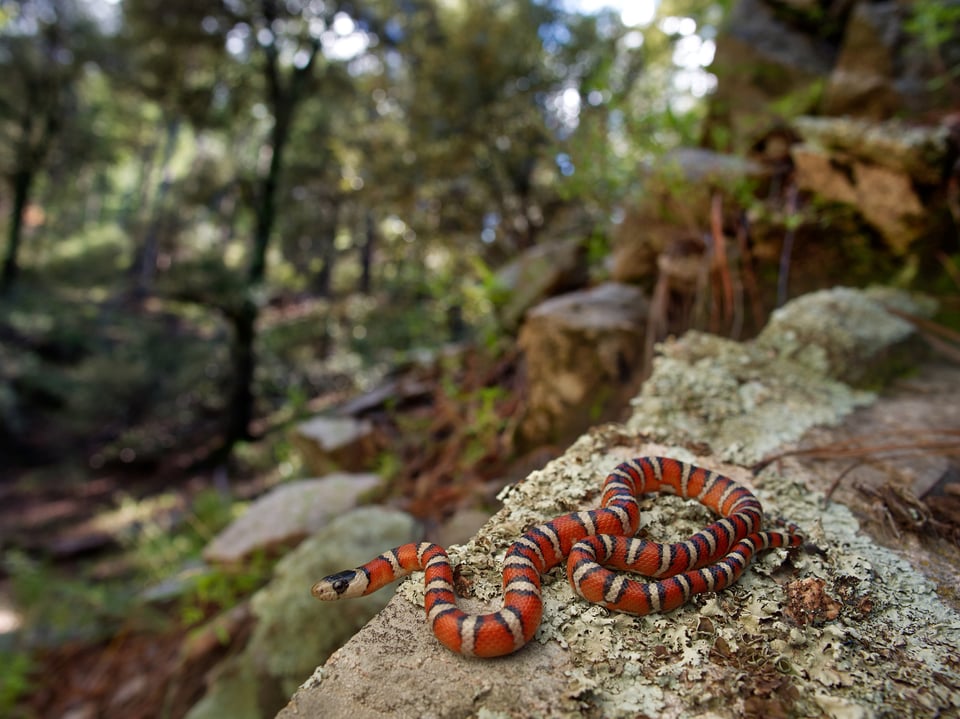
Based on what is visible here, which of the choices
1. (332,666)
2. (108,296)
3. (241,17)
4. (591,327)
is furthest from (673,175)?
(108,296)

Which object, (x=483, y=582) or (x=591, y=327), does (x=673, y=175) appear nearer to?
(x=591, y=327)

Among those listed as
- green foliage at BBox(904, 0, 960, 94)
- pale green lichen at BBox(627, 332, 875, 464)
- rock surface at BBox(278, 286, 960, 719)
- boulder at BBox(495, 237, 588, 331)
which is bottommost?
rock surface at BBox(278, 286, 960, 719)

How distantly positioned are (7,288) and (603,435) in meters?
24.4

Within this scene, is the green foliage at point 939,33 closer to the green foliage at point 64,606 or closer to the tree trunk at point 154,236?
the green foliage at point 64,606

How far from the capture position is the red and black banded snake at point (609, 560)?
1.74 meters

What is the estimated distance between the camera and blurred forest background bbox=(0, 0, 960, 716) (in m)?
4.79

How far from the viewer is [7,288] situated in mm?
19922

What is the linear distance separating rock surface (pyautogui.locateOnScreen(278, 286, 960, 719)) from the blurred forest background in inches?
62.2

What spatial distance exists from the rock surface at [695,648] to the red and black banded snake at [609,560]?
55mm

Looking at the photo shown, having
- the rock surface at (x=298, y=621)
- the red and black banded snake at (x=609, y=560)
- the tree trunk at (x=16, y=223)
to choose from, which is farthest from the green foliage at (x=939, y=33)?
the tree trunk at (x=16, y=223)

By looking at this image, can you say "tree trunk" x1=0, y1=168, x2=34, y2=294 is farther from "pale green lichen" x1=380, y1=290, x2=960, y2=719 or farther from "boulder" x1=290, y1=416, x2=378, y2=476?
"pale green lichen" x1=380, y1=290, x2=960, y2=719

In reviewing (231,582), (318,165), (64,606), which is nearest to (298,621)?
(231,582)

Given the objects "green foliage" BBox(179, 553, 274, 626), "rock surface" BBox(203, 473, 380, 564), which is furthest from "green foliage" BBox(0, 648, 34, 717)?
"rock surface" BBox(203, 473, 380, 564)

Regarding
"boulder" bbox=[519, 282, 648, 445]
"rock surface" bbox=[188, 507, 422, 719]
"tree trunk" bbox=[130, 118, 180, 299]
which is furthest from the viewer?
"tree trunk" bbox=[130, 118, 180, 299]
